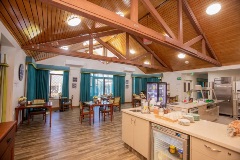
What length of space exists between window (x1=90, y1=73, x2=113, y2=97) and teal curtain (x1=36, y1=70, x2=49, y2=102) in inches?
106

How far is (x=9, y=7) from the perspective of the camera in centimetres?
207

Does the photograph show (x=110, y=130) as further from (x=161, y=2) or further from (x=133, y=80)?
(x=133, y=80)

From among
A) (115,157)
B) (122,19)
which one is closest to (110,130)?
(115,157)

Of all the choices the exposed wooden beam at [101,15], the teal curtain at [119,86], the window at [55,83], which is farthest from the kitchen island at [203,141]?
the teal curtain at [119,86]

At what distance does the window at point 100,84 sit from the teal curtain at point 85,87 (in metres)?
0.46

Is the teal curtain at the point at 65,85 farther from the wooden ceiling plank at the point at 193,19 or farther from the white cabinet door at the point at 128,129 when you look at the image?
the wooden ceiling plank at the point at 193,19

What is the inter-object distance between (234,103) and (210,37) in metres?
3.68

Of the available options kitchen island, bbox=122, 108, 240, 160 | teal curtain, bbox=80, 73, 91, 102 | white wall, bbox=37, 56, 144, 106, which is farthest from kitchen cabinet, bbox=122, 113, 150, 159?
white wall, bbox=37, 56, 144, 106

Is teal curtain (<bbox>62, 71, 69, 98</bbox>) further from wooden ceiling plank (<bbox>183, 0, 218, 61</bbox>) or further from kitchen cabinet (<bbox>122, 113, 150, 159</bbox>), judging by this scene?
wooden ceiling plank (<bbox>183, 0, 218, 61</bbox>)

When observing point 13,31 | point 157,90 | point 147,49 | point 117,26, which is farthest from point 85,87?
point 117,26

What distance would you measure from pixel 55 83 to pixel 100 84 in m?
2.90

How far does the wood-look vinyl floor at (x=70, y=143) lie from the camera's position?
252cm

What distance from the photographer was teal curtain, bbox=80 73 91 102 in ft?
25.7

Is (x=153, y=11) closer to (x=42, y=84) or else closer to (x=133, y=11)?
(x=133, y=11)
